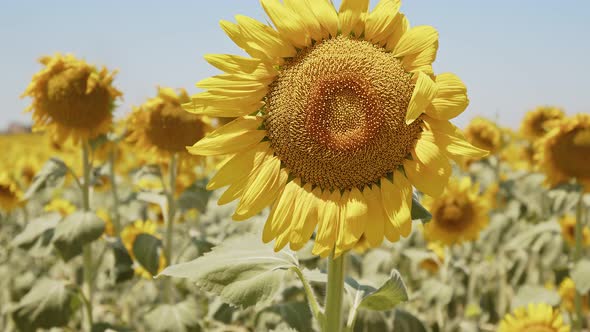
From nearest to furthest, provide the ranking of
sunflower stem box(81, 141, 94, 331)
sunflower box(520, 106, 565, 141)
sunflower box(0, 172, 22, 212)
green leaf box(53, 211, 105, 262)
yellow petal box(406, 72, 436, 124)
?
yellow petal box(406, 72, 436, 124) → green leaf box(53, 211, 105, 262) → sunflower stem box(81, 141, 94, 331) → sunflower box(0, 172, 22, 212) → sunflower box(520, 106, 565, 141)

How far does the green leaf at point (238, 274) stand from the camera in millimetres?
1753

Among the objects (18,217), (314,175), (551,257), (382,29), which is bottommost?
(18,217)

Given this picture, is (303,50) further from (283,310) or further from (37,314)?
(37,314)

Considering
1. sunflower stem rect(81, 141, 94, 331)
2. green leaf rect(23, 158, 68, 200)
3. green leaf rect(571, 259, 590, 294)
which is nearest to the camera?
green leaf rect(571, 259, 590, 294)

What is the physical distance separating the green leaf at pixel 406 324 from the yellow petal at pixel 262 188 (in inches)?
65.6

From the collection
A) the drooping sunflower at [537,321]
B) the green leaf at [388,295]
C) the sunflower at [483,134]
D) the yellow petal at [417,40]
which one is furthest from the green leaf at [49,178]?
the sunflower at [483,134]

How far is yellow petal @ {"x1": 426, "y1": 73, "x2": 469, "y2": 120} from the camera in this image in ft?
5.08

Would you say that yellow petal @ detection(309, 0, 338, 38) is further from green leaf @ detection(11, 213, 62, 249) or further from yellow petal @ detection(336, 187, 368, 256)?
green leaf @ detection(11, 213, 62, 249)

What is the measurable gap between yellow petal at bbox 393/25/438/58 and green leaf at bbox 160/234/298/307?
0.72m

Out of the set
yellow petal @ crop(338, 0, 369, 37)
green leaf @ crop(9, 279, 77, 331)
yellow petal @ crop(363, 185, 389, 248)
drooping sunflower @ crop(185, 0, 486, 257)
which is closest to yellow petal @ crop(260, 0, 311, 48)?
drooping sunflower @ crop(185, 0, 486, 257)

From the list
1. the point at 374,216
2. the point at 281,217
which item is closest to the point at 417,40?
the point at 374,216

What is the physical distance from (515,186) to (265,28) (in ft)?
15.7

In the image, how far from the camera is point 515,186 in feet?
19.2

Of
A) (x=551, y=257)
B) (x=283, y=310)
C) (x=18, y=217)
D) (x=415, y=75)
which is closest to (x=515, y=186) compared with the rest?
(x=551, y=257)
